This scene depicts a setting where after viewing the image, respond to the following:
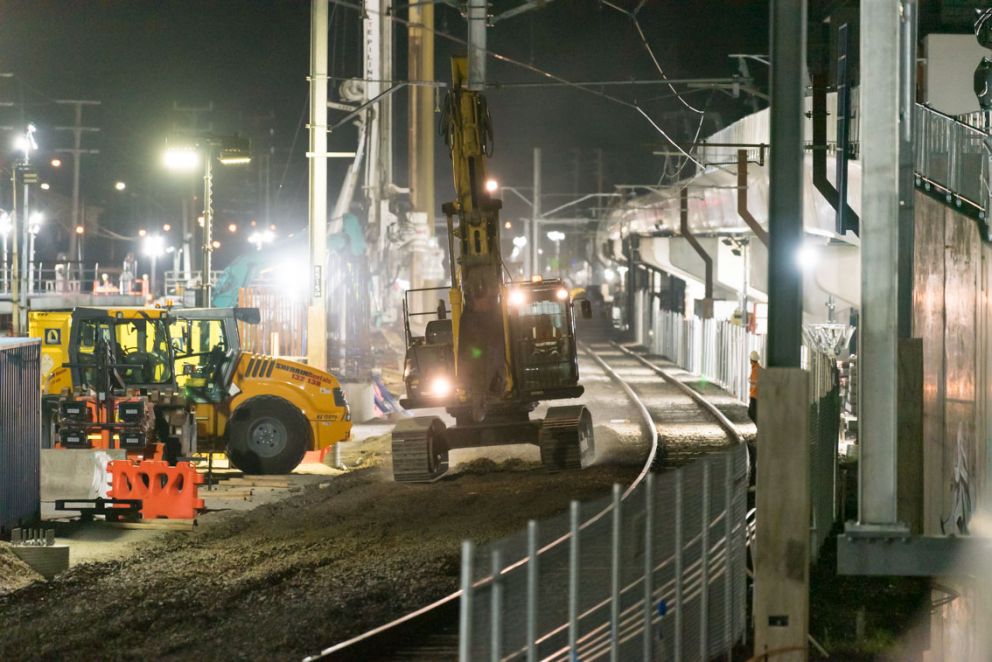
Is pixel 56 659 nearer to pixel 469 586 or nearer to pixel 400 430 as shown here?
pixel 469 586

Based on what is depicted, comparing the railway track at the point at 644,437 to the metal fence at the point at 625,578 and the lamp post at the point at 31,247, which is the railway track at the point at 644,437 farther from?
the lamp post at the point at 31,247

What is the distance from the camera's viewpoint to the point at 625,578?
8.70m

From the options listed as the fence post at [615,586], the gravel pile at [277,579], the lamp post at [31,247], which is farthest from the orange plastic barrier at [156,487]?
the lamp post at [31,247]

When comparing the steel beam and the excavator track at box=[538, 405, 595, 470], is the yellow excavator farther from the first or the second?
the steel beam

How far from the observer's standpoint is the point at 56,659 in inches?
410

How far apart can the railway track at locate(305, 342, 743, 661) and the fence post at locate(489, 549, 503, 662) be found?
0.70 feet

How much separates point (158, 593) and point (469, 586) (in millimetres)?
7735

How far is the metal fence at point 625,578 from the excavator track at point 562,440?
31.0 feet

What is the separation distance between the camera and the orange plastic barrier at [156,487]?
17062mm

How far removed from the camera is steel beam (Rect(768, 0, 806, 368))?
9.46 m

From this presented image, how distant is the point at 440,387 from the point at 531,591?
14210 millimetres

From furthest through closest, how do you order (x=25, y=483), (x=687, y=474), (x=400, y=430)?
(x=400, y=430) → (x=25, y=483) → (x=687, y=474)

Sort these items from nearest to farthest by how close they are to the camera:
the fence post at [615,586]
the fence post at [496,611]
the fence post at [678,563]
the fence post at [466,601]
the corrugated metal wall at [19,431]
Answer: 1. the fence post at [466,601]
2. the fence post at [496,611]
3. the fence post at [615,586]
4. the fence post at [678,563]
5. the corrugated metal wall at [19,431]

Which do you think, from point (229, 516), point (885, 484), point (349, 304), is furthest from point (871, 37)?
point (349, 304)
